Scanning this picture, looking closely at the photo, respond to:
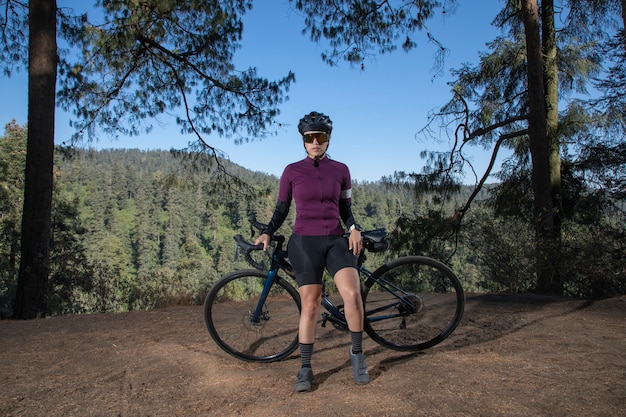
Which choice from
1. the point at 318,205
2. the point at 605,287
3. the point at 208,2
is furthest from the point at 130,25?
the point at 605,287

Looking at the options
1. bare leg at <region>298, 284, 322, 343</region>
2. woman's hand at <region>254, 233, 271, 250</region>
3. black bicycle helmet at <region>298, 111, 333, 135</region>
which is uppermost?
black bicycle helmet at <region>298, 111, 333, 135</region>

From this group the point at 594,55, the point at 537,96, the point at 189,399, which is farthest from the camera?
the point at 594,55

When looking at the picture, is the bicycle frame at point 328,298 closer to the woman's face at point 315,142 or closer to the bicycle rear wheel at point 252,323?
the bicycle rear wheel at point 252,323

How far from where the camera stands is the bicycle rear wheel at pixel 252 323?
3.42m

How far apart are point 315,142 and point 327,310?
4.01ft

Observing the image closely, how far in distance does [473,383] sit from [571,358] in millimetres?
1030

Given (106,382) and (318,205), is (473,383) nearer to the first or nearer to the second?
(318,205)

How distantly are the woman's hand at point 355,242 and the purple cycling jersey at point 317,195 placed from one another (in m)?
0.09

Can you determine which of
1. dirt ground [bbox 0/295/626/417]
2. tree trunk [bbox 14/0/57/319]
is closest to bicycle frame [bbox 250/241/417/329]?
dirt ground [bbox 0/295/626/417]

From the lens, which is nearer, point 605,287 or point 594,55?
point 605,287

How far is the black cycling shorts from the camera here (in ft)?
9.78

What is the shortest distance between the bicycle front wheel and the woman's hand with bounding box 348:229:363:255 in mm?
473

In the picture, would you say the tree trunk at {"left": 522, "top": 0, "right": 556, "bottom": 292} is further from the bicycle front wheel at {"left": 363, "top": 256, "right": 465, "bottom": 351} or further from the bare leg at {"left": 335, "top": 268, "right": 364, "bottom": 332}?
the bare leg at {"left": 335, "top": 268, "right": 364, "bottom": 332}

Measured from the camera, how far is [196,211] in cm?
10988
